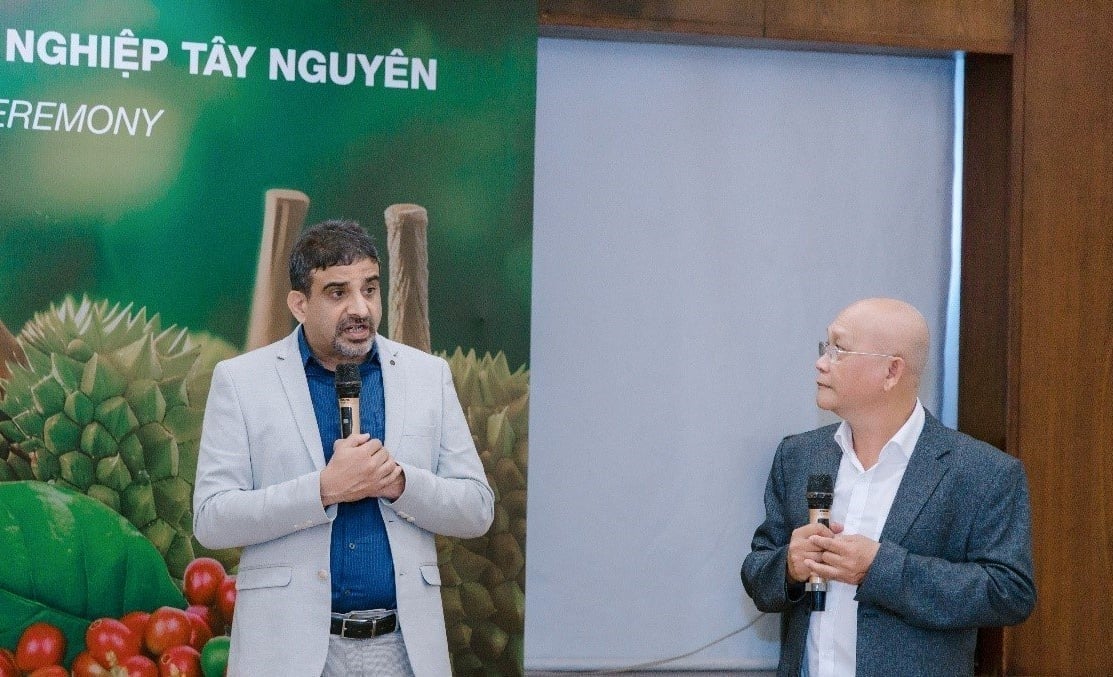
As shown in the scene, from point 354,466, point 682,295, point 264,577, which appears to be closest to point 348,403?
point 354,466

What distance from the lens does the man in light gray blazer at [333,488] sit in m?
3.05

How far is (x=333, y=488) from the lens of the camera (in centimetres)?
303

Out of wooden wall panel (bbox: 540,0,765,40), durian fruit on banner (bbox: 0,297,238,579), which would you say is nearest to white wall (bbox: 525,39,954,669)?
wooden wall panel (bbox: 540,0,765,40)

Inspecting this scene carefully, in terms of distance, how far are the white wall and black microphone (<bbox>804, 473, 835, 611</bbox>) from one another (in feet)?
7.15

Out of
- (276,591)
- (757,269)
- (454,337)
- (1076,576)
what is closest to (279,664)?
(276,591)

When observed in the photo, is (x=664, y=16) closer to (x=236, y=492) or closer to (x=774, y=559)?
(x=774, y=559)

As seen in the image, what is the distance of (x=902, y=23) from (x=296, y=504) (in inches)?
132

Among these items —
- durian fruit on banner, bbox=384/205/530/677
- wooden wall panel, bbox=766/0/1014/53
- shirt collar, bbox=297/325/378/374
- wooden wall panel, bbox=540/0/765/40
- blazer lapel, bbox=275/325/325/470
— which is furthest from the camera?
wooden wall panel, bbox=766/0/1014/53

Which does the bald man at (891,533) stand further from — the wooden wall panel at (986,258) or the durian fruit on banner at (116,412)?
the wooden wall panel at (986,258)

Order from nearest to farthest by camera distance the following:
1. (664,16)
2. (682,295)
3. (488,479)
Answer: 1. (488,479)
2. (664,16)
3. (682,295)

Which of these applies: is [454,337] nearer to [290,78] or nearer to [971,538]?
[290,78]

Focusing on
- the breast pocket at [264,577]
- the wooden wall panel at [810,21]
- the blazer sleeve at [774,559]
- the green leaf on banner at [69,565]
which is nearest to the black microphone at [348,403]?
the breast pocket at [264,577]

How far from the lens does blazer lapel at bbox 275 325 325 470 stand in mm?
3184

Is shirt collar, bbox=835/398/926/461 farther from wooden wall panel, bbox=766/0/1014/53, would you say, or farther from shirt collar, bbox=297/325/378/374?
wooden wall panel, bbox=766/0/1014/53
